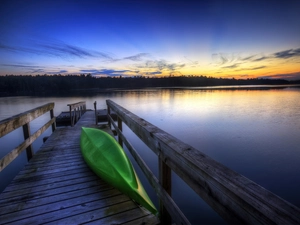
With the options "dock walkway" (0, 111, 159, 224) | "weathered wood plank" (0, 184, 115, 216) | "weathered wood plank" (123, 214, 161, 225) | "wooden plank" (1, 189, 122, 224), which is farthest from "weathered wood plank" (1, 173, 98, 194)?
"weathered wood plank" (123, 214, 161, 225)

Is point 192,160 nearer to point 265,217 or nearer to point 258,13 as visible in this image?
point 265,217

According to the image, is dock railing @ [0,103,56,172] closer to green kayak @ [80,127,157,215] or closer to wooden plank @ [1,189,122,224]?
wooden plank @ [1,189,122,224]

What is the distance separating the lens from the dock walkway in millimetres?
1932

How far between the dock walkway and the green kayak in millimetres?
146

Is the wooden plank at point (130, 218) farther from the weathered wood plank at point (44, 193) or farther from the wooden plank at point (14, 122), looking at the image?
the wooden plank at point (14, 122)

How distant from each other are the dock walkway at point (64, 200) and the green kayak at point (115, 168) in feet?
0.48

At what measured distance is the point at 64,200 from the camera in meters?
2.28

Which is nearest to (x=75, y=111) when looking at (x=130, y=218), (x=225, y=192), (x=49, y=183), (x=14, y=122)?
(x=14, y=122)

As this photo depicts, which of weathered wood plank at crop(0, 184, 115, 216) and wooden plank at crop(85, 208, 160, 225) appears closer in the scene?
wooden plank at crop(85, 208, 160, 225)

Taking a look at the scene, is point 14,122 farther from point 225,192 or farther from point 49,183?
point 225,192

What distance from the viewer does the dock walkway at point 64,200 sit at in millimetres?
1932

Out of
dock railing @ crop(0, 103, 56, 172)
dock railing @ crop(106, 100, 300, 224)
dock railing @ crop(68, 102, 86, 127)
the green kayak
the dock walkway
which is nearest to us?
dock railing @ crop(106, 100, 300, 224)

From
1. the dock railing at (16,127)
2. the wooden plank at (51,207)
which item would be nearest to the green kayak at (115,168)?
the wooden plank at (51,207)

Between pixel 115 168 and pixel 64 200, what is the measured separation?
82 cm
